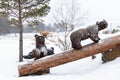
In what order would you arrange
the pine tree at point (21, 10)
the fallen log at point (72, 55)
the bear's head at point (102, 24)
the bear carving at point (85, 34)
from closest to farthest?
the bear carving at point (85, 34) < the fallen log at point (72, 55) < the bear's head at point (102, 24) < the pine tree at point (21, 10)

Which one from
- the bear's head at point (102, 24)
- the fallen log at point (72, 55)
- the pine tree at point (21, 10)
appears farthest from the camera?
the pine tree at point (21, 10)

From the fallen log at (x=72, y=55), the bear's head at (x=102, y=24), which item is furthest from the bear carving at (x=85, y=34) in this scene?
the fallen log at (x=72, y=55)

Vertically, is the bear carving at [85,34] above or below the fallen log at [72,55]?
above

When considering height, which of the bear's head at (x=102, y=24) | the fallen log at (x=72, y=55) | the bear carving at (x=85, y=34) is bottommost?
the fallen log at (x=72, y=55)

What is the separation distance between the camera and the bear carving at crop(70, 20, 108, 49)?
31.9ft

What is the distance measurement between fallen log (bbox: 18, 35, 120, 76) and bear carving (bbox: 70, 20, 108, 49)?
0.18 metres

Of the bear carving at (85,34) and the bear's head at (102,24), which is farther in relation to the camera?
the bear's head at (102,24)

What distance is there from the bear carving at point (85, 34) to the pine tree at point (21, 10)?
7.28m

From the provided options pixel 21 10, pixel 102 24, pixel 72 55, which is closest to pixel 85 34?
pixel 102 24

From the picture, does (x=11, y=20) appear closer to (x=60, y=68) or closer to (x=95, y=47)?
(x=60, y=68)

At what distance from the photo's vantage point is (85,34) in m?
9.83

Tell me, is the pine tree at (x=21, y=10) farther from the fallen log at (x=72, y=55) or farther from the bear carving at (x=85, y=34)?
the bear carving at (x=85, y=34)

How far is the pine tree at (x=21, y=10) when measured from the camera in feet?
55.1

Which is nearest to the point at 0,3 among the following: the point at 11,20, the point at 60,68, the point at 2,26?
the point at 11,20
